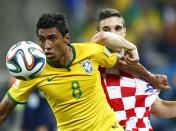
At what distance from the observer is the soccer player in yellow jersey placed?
6.73 metres

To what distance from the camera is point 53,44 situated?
6.69 meters

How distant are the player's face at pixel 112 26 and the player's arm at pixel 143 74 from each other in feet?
1.41

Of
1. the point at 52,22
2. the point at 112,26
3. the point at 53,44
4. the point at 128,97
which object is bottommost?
the point at 128,97

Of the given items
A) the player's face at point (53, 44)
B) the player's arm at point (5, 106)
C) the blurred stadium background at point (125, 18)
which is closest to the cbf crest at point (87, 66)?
the player's face at point (53, 44)

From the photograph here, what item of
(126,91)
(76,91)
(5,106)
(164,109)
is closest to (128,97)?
(126,91)

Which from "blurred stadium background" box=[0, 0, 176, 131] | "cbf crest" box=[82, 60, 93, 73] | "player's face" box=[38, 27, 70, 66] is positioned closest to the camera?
"player's face" box=[38, 27, 70, 66]

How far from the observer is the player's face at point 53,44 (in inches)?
262

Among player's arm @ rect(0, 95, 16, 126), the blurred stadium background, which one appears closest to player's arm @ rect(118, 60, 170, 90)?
player's arm @ rect(0, 95, 16, 126)

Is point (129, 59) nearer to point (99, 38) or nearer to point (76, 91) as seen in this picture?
point (99, 38)

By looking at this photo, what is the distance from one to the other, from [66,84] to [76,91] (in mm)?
110

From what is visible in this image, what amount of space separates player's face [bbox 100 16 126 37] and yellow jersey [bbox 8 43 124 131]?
2.19 feet

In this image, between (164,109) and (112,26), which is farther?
(164,109)

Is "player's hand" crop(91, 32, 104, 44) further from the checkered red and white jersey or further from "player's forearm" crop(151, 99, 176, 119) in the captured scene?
"player's forearm" crop(151, 99, 176, 119)

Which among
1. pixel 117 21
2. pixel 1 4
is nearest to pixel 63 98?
Answer: pixel 117 21
